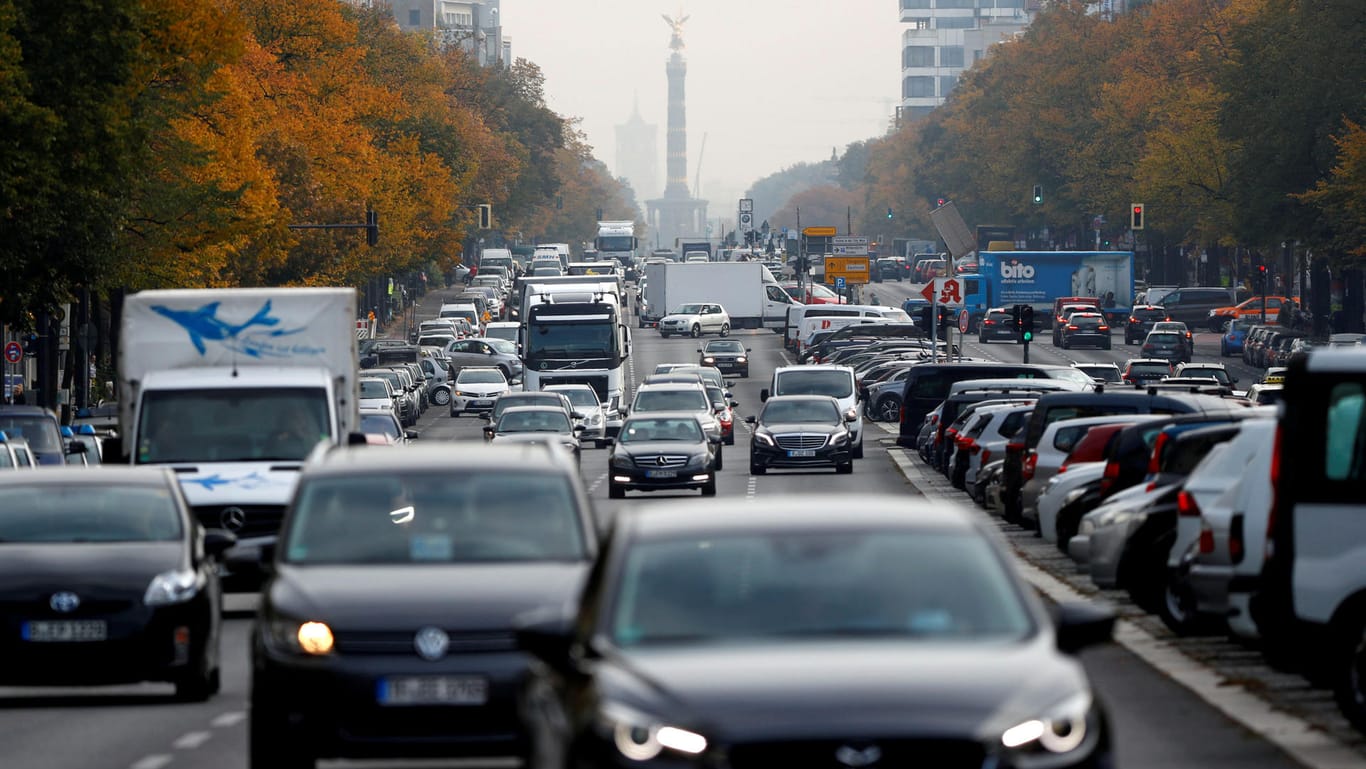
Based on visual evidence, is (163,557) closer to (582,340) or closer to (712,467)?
(712,467)

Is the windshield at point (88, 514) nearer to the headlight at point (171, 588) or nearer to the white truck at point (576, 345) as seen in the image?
the headlight at point (171, 588)

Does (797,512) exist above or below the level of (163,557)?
above

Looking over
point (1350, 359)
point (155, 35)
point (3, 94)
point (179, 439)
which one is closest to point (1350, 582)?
point (1350, 359)

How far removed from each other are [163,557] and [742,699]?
8196 mm

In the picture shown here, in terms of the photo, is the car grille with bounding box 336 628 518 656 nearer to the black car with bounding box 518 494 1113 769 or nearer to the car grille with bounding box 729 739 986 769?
the black car with bounding box 518 494 1113 769

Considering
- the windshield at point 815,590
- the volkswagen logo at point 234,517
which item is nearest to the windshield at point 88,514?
the volkswagen logo at point 234,517

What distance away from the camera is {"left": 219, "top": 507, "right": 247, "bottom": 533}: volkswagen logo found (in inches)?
794

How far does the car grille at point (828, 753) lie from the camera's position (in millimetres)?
7020

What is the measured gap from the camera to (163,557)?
48.2 feet

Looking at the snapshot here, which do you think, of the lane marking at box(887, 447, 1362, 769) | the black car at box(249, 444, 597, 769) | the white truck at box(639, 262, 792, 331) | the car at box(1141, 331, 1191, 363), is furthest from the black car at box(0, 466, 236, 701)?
the white truck at box(639, 262, 792, 331)

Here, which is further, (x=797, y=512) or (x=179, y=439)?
(x=179, y=439)

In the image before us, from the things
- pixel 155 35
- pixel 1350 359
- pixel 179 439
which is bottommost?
pixel 179 439

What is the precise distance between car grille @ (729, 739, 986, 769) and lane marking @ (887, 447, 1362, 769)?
3.40 m

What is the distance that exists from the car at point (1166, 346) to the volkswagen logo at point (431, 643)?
7404cm
